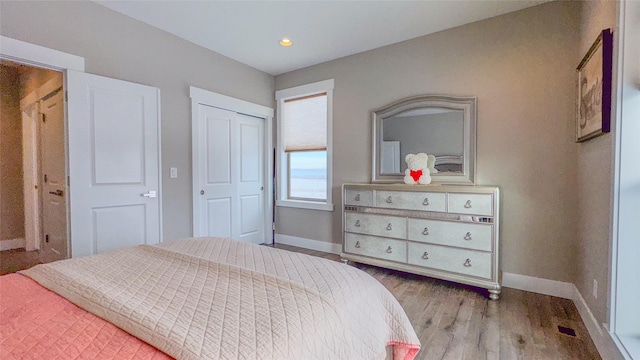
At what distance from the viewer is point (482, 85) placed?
279cm

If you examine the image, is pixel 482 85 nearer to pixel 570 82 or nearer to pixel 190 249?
pixel 570 82

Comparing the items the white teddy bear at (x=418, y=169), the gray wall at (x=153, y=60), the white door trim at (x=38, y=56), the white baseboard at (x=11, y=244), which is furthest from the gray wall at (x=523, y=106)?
the white baseboard at (x=11, y=244)

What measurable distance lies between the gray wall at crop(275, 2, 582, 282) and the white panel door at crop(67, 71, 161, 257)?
9.20ft

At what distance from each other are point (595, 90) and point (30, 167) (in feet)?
20.0

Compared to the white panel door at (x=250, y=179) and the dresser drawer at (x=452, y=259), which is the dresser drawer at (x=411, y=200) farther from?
the white panel door at (x=250, y=179)

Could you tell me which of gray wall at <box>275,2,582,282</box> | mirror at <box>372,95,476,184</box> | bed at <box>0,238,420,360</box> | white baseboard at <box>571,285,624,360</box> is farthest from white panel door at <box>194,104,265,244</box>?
white baseboard at <box>571,285,624,360</box>

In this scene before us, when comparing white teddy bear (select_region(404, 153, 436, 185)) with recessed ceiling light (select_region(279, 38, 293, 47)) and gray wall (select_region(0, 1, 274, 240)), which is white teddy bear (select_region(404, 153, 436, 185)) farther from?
gray wall (select_region(0, 1, 274, 240))

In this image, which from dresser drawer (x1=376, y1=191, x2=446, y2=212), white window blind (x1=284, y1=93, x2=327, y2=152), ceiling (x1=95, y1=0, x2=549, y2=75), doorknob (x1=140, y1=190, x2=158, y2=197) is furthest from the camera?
white window blind (x1=284, y1=93, x2=327, y2=152)

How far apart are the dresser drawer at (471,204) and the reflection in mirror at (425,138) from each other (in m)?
0.46

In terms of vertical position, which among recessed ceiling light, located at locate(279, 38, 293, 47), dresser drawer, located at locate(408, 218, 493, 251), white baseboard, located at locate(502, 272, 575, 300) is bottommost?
white baseboard, located at locate(502, 272, 575, 300)

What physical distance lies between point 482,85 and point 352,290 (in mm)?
2622

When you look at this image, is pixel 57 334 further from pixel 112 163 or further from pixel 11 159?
pixel 11 159

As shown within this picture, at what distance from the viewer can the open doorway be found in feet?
8.91

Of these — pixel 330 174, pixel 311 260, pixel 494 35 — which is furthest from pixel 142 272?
pixel 494 35
